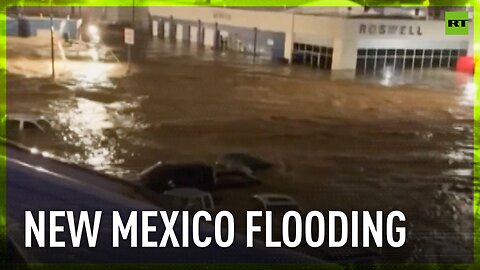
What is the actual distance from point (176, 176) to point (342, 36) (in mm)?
5450

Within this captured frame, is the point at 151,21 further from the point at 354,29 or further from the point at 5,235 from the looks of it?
the point at 5,235

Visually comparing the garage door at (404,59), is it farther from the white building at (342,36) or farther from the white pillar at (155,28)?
the white pillar at (155,28)

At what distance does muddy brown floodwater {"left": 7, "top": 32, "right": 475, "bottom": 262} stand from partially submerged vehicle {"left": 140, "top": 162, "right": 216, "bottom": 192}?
0.71 ft

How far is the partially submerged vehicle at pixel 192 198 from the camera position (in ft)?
15.9

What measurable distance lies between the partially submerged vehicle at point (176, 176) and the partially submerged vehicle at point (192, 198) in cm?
19

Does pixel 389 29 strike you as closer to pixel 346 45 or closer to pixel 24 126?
pixel 346 45

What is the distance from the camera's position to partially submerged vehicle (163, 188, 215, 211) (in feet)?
15.9

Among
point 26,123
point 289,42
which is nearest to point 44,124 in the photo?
point 26,123

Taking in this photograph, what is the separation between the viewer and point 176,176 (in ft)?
18.0

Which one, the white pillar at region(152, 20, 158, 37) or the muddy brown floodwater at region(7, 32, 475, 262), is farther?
the white pillar at region(152, 20, 158, 37)

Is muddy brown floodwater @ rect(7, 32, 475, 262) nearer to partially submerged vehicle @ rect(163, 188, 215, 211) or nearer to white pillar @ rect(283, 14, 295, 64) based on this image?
partially submerged vehicle @ rect(163, 188, 215, 211)

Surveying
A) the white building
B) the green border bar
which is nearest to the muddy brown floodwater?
the green border bar

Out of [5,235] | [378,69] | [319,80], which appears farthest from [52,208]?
[378,69]

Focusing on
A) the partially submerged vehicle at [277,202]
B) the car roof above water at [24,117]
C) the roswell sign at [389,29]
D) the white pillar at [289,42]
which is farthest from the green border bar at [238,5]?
the partially submerged vehicle at [277,202]
